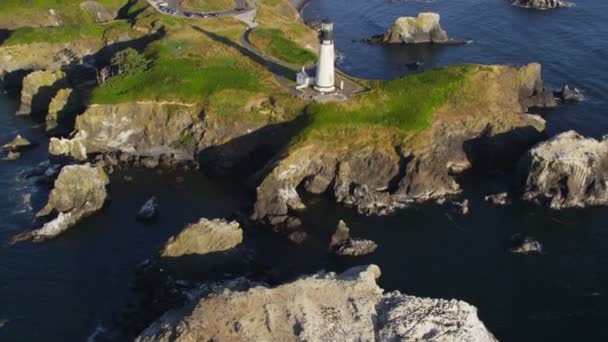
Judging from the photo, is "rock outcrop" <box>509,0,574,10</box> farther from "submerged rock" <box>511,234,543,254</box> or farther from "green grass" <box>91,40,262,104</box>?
"submerged rock" <box>511,234,543,254</box>

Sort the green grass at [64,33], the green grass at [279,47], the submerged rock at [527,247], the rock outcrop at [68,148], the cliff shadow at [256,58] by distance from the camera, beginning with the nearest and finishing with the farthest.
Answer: the submerged rock at [527,247]
the rock outcrop at [68,148]
the cliff shadow at [256,58]
the green grass at [279,47]
the green grass at [64,33]

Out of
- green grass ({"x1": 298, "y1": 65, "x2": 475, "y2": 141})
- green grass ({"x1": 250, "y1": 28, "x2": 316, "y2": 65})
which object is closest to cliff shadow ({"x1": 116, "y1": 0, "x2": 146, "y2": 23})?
green grass ({"x1": 250, "y1": 28, "x2": 316, "y2": 65})

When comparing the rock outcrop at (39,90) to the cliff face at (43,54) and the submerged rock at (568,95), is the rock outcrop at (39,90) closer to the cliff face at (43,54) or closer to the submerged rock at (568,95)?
the cliff face at (43,54)

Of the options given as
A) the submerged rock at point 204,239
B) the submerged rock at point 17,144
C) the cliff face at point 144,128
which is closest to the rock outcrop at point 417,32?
the cliff face at point 144,128

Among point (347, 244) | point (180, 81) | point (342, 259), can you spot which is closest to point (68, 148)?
point (180, 81)

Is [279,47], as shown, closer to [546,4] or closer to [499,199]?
[499,199]

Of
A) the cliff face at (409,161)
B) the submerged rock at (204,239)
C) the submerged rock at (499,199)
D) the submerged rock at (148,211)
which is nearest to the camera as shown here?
the submerged rock at (204,239)

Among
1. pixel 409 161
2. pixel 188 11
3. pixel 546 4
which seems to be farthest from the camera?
pixel 546 4
